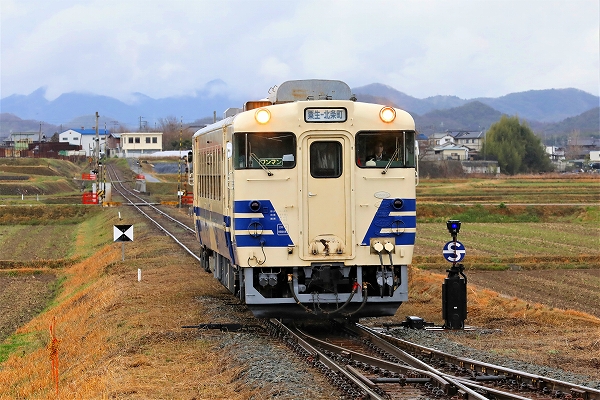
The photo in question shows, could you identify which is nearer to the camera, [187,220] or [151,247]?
[151,247]

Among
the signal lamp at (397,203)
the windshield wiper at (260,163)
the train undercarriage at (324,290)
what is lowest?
the train undercarriage at (324,290)

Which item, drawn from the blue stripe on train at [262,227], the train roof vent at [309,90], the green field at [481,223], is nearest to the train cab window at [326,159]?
the blue stripe on train at [262,227]

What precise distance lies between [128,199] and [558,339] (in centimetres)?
5663

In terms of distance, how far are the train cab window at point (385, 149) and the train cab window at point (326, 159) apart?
29 centimetres

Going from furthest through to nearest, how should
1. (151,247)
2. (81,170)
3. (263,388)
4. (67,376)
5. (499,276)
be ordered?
(81,170), (151,247), (499,276), (67,376), (263,388)

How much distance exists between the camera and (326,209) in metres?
12.9

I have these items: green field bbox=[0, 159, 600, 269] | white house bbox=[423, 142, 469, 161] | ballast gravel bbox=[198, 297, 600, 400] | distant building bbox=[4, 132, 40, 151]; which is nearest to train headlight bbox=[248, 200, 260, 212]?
ballast gravel bbox=[198, 297, 600, 400]

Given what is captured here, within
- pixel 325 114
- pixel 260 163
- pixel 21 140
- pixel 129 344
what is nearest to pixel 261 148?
pixel 260 163

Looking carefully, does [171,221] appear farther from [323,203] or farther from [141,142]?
[141,142]

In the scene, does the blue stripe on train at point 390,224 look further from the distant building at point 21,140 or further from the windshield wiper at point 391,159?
the distant building at point 21,140

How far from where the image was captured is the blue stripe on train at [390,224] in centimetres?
1291

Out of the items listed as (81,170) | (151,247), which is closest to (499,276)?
(151,247)

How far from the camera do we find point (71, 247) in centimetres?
3900

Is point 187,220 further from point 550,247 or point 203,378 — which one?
point 203,378
